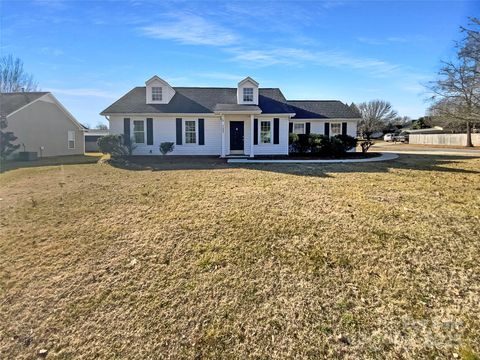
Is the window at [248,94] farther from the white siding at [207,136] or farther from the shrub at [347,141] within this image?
the shrub at [347,141]

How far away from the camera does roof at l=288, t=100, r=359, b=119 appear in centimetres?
2188

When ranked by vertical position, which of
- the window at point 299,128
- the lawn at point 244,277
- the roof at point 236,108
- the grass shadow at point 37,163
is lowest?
the lawn at point 244,277

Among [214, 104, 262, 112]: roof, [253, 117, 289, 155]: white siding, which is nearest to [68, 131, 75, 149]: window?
[214, 104, 262, 112]: roof

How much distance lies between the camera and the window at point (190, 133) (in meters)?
19.0

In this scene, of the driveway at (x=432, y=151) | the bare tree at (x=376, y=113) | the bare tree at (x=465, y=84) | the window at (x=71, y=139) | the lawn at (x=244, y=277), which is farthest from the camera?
the bare tree at (x=376, y=113)

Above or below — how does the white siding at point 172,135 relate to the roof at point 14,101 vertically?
below

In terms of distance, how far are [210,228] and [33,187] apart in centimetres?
746

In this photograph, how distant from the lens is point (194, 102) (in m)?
20.0

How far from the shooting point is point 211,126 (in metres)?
19.0

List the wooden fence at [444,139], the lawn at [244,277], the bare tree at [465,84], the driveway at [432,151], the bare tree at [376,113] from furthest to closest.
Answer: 1. the bare tree at [376,113]
2. the wooden fence at [444,139]
3. the driveway at [432,151]
4. the bare tree at [465,84]
5. the lawn at [244,277]

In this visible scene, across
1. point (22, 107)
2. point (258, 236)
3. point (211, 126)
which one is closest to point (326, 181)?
point (258, 236)

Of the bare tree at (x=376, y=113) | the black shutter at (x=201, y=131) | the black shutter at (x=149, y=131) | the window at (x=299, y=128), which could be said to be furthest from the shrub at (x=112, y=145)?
the bare tree at (x=376, y=113)

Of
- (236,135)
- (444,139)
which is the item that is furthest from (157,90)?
(444,139)

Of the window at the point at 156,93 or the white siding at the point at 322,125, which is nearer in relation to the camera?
the window at the point at 156,93
